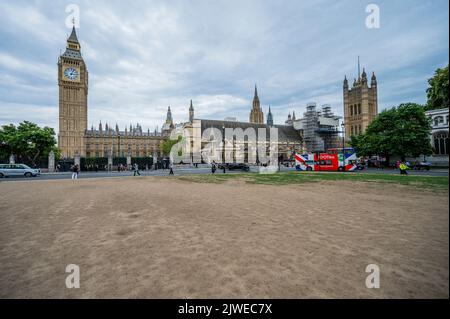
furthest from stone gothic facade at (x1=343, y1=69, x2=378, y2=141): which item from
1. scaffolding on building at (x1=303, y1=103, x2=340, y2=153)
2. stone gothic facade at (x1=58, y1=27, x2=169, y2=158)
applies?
stone gothic facade at (x1=58, y1=27, x2=169, y2=158)

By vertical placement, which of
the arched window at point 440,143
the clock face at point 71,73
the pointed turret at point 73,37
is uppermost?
the pointed turret at point 73,37

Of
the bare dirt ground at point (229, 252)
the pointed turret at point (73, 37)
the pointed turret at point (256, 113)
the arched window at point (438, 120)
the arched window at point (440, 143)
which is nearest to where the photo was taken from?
the bare dirt ground at point (229, 252)

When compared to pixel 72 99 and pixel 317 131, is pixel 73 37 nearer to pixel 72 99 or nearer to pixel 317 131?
pixel 72 99

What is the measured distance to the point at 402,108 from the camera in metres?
33.2

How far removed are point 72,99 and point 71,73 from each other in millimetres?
9919

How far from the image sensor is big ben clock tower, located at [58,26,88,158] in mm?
79375

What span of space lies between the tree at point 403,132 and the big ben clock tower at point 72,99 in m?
92.4

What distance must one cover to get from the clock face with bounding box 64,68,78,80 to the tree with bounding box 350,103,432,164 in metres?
99.9

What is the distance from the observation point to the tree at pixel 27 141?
38062 mm

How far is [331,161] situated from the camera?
1236 inches

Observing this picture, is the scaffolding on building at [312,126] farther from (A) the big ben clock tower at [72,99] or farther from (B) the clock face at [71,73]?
(B) the clock face at [71,73]

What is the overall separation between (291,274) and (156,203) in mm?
6848

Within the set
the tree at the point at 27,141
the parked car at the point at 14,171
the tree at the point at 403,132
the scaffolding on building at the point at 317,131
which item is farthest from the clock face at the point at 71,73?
Answer: the tree at the point at 403,132

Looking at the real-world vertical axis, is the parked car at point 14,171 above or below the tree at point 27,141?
below
